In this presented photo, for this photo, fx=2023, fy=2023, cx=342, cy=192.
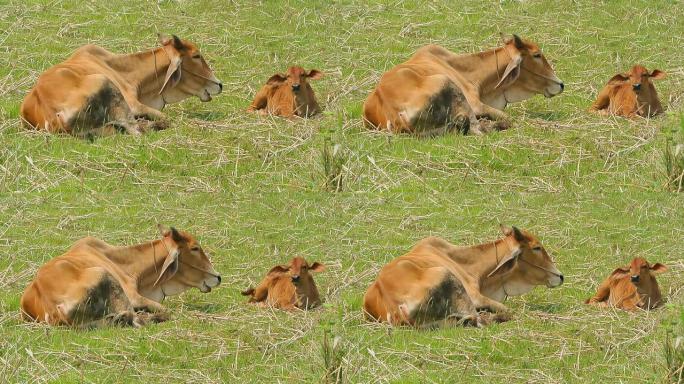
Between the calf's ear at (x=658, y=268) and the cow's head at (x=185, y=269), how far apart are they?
4185 mm

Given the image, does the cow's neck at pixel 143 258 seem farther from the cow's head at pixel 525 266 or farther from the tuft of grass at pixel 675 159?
the tuft of grass at pixel 675 159

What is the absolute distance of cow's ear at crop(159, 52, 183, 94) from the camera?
22.0 m

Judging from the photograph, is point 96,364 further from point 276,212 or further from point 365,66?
point 365,66

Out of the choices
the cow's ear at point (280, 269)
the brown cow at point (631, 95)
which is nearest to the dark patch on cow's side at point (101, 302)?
the cow's ear at point (280, 269)

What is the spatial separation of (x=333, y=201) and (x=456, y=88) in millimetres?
1853

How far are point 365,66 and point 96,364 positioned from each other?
7.67 meters

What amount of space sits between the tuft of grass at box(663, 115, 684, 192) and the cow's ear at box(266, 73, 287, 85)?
13.9 feet

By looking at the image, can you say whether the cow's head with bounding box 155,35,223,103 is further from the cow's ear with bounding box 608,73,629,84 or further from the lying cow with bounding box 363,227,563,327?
the cow's ear with bounding box 608,73,629,84

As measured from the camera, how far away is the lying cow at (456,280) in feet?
59.4

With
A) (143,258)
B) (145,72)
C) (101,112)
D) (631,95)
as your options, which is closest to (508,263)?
(143,258)

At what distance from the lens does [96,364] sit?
1664cm

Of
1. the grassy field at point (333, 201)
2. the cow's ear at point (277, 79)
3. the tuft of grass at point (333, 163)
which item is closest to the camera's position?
the grassy field at point (333, 201)

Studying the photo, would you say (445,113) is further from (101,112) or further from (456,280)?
(101,112)

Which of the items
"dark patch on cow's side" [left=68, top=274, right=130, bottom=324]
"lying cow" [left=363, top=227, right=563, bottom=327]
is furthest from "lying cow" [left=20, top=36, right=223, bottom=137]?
"lying cow" [left=363, top=227, right=563, bottom=327]
